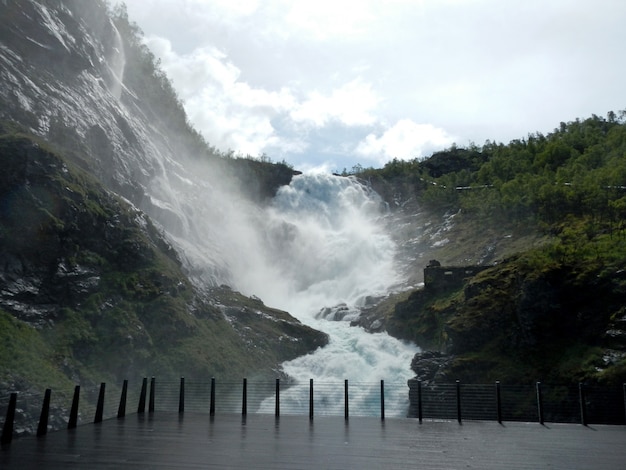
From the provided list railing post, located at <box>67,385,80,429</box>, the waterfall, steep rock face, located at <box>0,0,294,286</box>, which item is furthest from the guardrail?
the waterfall

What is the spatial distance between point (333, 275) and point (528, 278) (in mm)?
47981

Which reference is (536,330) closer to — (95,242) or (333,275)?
(95,242)

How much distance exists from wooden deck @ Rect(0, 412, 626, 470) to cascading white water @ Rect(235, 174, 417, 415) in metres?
19.3

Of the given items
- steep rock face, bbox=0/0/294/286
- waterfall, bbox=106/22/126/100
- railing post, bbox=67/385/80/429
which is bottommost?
railing post, bbox=67/385/80/429

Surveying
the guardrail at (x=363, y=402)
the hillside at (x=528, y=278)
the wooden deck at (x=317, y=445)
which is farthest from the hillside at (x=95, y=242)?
the wooden deck at (x=317, y=445)

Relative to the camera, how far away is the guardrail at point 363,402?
2470cm

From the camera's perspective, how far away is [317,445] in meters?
12.9

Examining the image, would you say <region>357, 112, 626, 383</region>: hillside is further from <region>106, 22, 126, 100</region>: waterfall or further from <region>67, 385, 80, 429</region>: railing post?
<region>106, 22, 126, 100</region>: waterfall

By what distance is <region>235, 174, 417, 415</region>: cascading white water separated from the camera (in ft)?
154

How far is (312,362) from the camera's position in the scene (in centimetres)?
4956

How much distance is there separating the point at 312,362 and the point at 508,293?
62.4ft

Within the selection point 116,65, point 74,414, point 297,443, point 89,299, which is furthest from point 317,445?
point 116,65

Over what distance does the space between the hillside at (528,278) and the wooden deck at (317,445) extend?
1764 centimetres

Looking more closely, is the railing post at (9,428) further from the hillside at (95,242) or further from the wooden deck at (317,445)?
the hillside at (95,242)
